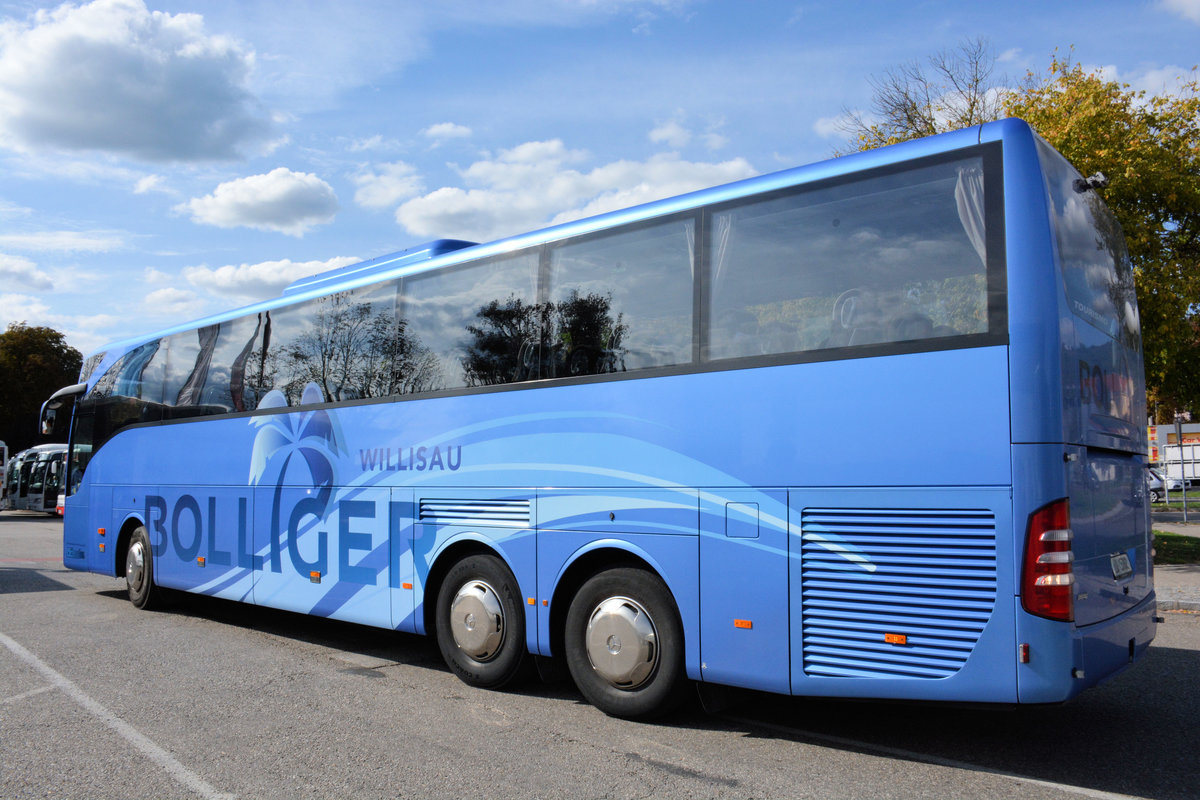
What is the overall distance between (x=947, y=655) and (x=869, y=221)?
245cm

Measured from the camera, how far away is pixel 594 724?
19.3 ft

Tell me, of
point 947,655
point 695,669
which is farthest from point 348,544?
point 947,655

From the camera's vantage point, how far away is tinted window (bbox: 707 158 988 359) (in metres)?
4.87

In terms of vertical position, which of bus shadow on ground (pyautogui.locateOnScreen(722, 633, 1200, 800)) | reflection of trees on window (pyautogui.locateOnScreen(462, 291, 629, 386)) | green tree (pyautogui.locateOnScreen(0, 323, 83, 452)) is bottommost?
bus shadow on ground (pyautogui.locateOnScreen(722, 633, 1200, 800))

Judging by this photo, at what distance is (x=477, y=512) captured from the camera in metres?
7.09

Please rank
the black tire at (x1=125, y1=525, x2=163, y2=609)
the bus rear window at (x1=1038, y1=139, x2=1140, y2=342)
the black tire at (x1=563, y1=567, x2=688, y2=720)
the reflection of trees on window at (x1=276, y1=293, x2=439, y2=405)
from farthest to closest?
1. the black tire at (x1=125, y1=525, x2=163, y2=609)
2. the reflection of trees on window at (x1=276, y1=293, x2=439, y2=405)
3. the black tire at (x1=563, y1=567, x2=688, y2=720)
4. the bus rear window at (x1=1038, y1=139, x2=1140, y2=342)

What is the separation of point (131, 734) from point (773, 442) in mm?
4387

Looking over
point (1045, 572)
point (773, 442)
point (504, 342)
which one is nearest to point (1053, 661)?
point (1045, 572)

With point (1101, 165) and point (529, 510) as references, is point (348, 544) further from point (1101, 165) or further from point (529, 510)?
point (1101, 165)

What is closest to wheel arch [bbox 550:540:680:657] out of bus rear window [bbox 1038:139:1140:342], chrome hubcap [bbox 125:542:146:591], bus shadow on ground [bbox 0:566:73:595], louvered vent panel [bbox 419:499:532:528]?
louvered vent panel [bbox 419:499:532:528]

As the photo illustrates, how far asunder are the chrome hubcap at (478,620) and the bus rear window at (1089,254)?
14.7ft

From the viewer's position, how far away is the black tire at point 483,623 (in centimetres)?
677

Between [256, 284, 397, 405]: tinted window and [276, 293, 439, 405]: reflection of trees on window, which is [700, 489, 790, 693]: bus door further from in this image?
[256, 284, 397, 405]: tinted window

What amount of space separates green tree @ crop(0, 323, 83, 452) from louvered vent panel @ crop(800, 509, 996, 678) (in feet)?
191
